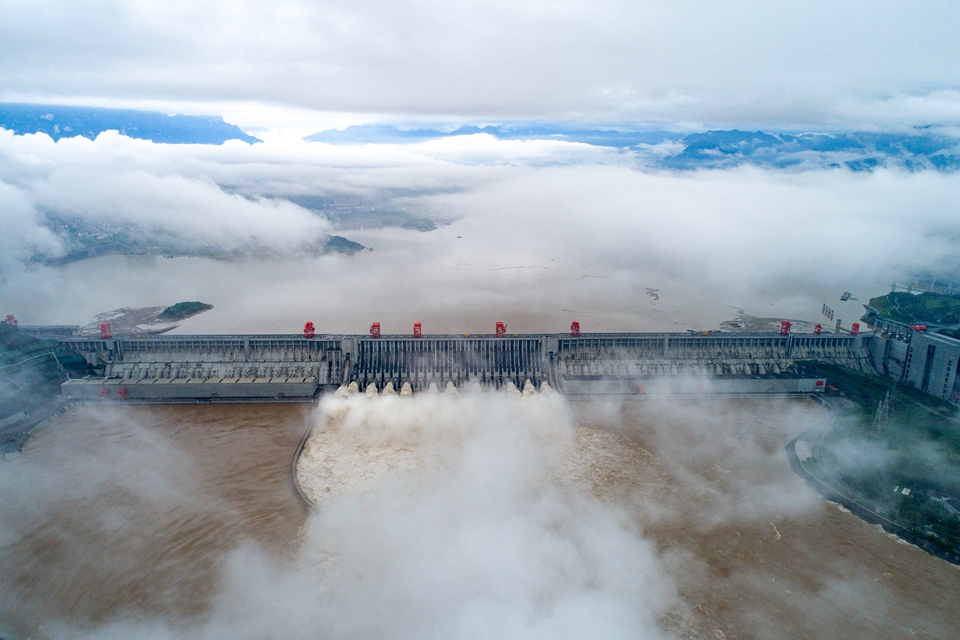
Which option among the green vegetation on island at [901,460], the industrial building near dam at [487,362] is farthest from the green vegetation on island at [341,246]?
the green vegetation on island at [901,460]

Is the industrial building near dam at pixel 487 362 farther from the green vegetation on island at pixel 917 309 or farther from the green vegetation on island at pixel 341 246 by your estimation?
the green vegetation on island at pixel 341 246

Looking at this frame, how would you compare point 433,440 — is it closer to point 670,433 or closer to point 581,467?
point 581,467

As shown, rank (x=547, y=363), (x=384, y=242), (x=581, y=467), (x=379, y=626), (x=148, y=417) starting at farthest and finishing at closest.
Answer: (x=384, y=242) < (x=547, y=363) < (x=148, y=417) < (x=581, y=467) < (x=379, y=626)

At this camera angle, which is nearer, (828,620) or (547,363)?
(828,620)

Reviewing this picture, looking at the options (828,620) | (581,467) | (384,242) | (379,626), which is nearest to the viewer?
(379,626)

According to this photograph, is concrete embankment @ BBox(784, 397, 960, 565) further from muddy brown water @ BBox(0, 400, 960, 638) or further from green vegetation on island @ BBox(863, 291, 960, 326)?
green vegetation on island @ BBox(863, 291, 960, 326)

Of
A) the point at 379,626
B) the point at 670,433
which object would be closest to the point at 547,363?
the point at 670,433
